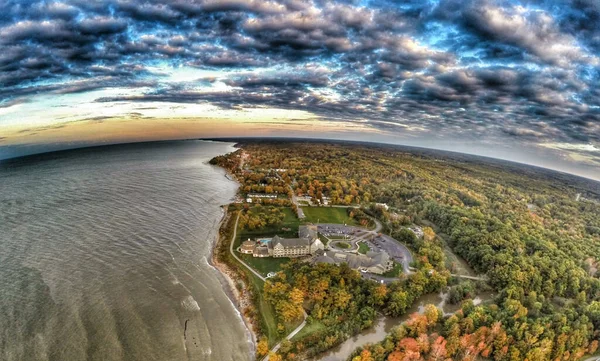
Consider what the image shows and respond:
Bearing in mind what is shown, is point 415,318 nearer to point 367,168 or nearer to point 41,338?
point 41,338

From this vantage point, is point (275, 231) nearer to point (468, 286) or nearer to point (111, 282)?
point (111, 282)

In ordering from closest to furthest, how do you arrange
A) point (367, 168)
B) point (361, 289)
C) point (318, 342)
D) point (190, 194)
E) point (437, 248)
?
point (318, 342)
point (361, 289)
point (437, 248)
point (190, 194)
point (367, 168)

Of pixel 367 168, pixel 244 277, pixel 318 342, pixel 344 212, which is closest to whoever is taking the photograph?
pixel 318 342

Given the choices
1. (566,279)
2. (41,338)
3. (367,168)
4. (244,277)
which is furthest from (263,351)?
(367,168)

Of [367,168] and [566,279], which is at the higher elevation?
[367,168]

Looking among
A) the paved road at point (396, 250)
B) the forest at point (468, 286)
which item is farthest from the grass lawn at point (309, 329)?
the paved road at point (396, 250)

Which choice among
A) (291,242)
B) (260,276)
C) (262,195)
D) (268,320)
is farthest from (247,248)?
(262,195)

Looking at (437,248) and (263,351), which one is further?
(437,248)

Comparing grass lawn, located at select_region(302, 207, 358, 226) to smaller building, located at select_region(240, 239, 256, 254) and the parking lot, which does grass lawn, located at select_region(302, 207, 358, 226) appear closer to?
the parking lot
